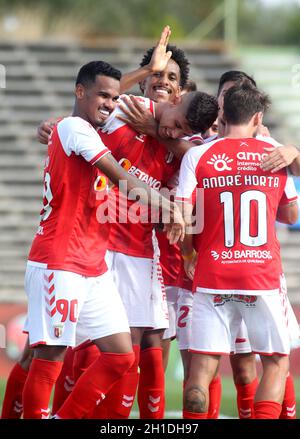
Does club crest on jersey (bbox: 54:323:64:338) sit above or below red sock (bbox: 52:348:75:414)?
above

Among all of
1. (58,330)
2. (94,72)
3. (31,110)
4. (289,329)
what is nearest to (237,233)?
(289,329)

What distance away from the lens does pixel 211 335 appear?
603 cm

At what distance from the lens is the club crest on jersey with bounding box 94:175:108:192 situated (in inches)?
241

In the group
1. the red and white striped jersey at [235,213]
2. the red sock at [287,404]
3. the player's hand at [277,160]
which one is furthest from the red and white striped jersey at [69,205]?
the red sock at [287,404]

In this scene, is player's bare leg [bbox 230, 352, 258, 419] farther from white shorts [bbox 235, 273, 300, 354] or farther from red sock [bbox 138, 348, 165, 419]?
red sock [bbox 138, 348, 165, 419]

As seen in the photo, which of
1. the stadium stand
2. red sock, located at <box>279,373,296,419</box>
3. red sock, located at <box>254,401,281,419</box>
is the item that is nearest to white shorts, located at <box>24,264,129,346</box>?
→ red sock, located at <box>254,401,281,419</box>

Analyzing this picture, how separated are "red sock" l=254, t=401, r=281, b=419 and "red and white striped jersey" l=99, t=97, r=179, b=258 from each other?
1399 millimetres

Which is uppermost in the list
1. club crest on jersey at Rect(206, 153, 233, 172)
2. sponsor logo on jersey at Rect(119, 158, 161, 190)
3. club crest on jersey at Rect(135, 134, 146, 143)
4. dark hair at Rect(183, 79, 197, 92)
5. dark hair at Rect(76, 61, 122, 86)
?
dark hair at Rect(183, 79, 197, 92)

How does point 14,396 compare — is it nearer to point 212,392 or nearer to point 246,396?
point 212,392

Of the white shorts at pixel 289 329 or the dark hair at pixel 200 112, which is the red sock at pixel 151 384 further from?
the dark hair at pixel 200 112

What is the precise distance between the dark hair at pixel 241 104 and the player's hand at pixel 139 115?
60cm

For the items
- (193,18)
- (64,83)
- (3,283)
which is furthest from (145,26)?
(3,283)

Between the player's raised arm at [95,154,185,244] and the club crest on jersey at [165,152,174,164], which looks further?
the club crest on jersey at [165,152,174,164]

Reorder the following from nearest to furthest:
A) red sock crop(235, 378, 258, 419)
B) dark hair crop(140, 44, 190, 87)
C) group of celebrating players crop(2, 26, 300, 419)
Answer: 1. group of celebrating players crop(2, 26, 300, 419)
2. red sock crop(235, 378, 258, 419)
3. dark hair crop(140, 44, 190, 87)
